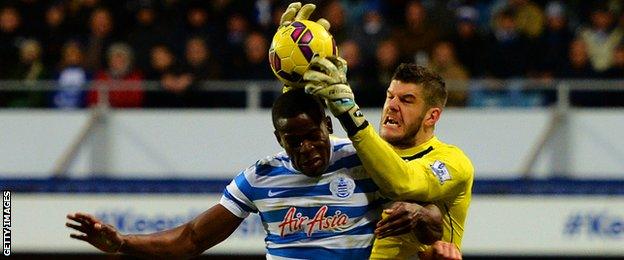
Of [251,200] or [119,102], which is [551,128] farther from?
[251,200]

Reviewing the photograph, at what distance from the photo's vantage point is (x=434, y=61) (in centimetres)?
1177

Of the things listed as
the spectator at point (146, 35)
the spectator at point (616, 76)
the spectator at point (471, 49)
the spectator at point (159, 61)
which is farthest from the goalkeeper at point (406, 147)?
the spectator at point (146, 35)

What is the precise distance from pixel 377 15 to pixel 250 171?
6.56 m

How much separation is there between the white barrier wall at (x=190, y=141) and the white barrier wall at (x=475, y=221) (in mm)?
525

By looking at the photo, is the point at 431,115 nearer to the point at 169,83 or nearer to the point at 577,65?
the point at 169,83

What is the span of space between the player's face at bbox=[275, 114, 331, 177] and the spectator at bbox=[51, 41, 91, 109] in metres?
6.17

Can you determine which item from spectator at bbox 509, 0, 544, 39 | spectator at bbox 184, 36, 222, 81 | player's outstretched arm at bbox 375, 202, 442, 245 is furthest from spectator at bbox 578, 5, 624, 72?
player's outstretched arm at bbox 375, 202, 442, 245

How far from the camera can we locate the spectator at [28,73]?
1174 centimetres

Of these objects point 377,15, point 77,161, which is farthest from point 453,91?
point 77,161

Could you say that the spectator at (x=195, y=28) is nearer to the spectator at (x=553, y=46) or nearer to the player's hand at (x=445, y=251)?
the spectator at (x=553, y=46)

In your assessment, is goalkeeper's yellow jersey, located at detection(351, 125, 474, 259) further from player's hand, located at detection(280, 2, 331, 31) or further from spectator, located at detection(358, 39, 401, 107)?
spectator, located at detection(358, 39, 401, 107)

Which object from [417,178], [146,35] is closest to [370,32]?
[146,35]

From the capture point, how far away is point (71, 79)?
39.0ft

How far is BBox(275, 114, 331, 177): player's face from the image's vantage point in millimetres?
5430
